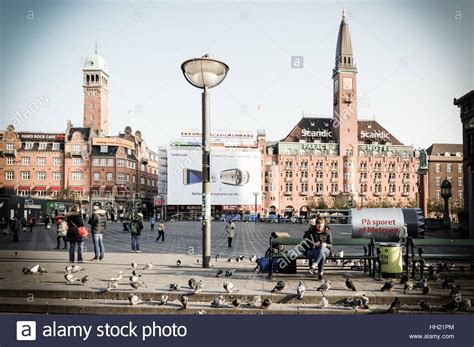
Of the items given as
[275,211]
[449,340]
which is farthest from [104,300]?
[275,211]

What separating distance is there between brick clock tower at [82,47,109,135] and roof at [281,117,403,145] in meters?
42.5

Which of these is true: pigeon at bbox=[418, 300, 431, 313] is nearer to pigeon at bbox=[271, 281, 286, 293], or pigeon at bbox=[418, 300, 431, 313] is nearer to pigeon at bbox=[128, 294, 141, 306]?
pigeon at bbox=[271, 281, 286, 293]

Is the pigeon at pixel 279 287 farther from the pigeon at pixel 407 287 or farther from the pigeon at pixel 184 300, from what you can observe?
the pigeon at pixel 407 287

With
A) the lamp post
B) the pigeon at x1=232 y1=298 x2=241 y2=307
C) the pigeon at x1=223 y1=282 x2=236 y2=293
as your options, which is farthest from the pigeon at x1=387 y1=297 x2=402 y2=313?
→ the lamp post

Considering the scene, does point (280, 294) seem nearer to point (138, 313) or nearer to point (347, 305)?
point (347, 305)

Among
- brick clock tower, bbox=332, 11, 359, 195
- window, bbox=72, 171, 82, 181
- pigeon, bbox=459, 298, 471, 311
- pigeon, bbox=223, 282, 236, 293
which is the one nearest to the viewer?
pigeon, bbox=459, 298, 471, 311

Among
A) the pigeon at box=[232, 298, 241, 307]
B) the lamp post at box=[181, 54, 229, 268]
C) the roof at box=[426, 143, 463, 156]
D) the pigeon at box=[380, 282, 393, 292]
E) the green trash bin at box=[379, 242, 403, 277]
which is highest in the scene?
the roof at box=[426, 143, 463, 156]

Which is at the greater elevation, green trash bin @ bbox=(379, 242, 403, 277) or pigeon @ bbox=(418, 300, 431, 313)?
green trash bin @ bbox=(379, 242, 403, 277)

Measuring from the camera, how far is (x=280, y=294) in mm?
6973

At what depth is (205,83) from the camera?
941 centimetres

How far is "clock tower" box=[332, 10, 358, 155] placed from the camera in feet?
287

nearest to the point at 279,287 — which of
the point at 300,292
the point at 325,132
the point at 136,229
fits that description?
the point at 300,292

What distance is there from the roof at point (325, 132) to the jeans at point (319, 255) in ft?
269

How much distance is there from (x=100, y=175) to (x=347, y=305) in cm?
7427
